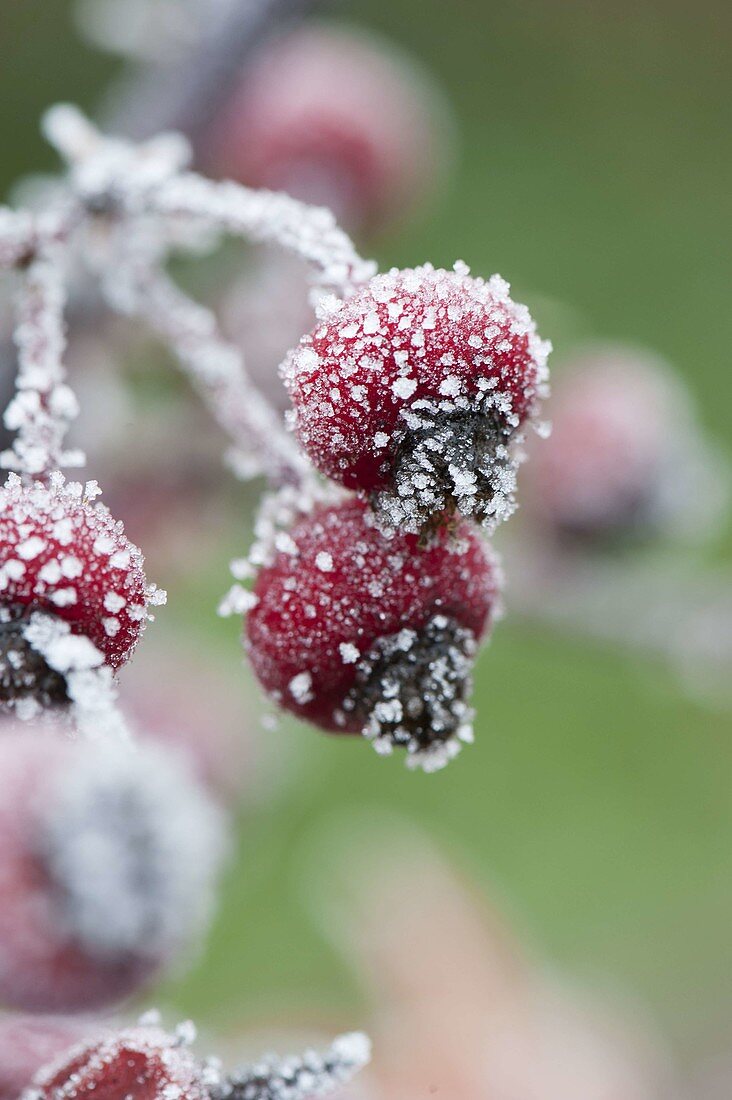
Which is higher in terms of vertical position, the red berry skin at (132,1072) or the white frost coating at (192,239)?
the white frost coating at (192,239)

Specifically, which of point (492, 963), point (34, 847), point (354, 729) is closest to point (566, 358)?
point (492, 963)

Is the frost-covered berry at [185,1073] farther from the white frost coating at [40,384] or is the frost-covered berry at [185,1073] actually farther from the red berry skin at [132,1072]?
the white frost coating at [40,384]

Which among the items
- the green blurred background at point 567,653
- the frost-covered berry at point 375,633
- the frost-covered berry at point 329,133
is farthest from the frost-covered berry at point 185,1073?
the green blurred background at point 567,653

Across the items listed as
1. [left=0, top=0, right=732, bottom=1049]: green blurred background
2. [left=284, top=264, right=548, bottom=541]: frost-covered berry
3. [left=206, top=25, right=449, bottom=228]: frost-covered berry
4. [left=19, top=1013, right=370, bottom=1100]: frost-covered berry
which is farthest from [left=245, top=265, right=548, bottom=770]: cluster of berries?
[left=0, top=0, right=732, bottom=1049]: green blurred background

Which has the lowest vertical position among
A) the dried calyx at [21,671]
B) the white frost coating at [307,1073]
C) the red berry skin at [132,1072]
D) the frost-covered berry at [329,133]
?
the white frost coating at [307,1073]

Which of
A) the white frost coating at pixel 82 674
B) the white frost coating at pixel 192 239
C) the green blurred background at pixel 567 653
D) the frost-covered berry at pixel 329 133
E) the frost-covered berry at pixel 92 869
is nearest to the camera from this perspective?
the white frost coating at pixel 82 674

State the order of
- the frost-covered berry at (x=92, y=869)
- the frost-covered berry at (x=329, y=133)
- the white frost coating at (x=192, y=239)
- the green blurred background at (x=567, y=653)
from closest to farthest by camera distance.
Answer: the white frost coating at (x=192, y=239) → the frost-covered berry at (x=92, y=869) → the frost-covered berry at (x=329, y=133) → the green blurred background at (x=567, y=653)

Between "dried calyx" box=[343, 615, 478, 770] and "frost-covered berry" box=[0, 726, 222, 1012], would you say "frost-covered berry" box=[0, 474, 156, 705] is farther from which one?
"frost-covered berry" box=[0, 726, 222, 1012]
